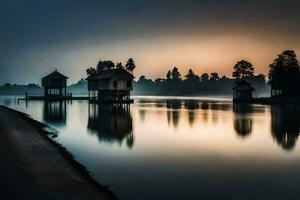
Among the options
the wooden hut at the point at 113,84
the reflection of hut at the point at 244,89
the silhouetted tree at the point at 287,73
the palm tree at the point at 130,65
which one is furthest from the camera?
the palm tree at the point at 130,65

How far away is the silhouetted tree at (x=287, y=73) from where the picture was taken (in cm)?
7400

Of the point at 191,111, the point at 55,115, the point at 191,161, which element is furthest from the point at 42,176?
the point at 191,111

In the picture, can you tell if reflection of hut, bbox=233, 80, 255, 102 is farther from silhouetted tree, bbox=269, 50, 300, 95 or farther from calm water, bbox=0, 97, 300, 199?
calm water, bbox=0, 97, 300, 199

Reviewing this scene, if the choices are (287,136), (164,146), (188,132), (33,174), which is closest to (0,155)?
(33,174)

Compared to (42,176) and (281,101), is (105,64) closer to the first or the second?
(281,101)

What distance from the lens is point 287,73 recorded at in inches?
2985

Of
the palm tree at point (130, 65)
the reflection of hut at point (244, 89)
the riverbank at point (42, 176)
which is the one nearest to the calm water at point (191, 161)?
the riverbank at point (42, 176)

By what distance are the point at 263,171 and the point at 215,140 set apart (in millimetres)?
10787

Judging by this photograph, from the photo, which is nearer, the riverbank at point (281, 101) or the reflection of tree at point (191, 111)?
the reflection of tree at point (191, 111)

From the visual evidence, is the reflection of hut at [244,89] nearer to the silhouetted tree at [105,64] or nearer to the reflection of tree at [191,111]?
the reflection of tree at [191,111]

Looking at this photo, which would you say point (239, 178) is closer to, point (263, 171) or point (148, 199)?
point (263, 171)

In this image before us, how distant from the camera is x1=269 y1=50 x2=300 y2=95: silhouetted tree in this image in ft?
243

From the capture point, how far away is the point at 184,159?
64.2 ft

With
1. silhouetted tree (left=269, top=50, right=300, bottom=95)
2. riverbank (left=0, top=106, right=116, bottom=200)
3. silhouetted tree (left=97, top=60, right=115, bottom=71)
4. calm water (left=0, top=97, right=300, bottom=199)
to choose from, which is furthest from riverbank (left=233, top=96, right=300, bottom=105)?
riverbank (left=0, top=106, right=116, bottom=200)
